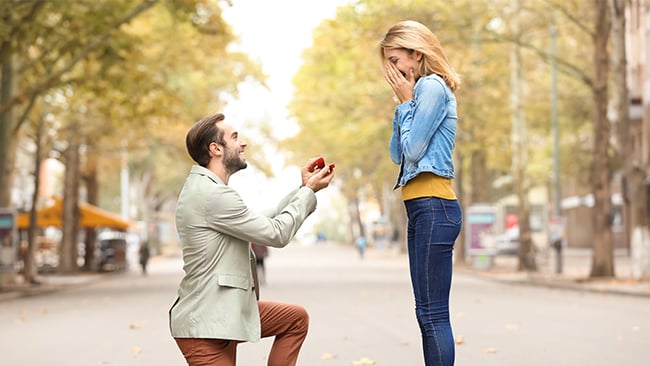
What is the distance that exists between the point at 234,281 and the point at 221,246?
16cm

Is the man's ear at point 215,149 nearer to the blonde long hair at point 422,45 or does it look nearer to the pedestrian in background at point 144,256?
the blonde long hair at point 422,45

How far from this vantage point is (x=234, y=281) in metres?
4.90

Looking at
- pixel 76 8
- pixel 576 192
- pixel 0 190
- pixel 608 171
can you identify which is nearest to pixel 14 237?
pixel 0 190

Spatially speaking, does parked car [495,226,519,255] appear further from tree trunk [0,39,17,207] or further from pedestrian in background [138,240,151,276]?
tree trunk [0,39,17,207]

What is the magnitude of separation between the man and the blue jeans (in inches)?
16.8

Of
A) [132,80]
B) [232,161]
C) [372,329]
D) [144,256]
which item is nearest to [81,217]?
[144,256]

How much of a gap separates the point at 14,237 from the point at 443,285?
23104mm

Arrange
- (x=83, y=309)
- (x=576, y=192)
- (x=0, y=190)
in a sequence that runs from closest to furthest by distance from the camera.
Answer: (x=83, y=309) < (x=0, y=190) < (x=576, y=192)

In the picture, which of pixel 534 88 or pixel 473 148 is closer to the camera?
pixel 473 148

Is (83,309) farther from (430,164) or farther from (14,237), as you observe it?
(430,164)

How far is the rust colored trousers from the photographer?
492cm

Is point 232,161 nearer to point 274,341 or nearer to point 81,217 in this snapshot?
point 274,341

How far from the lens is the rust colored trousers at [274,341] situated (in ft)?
16.1

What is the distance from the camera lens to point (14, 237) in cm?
2686
